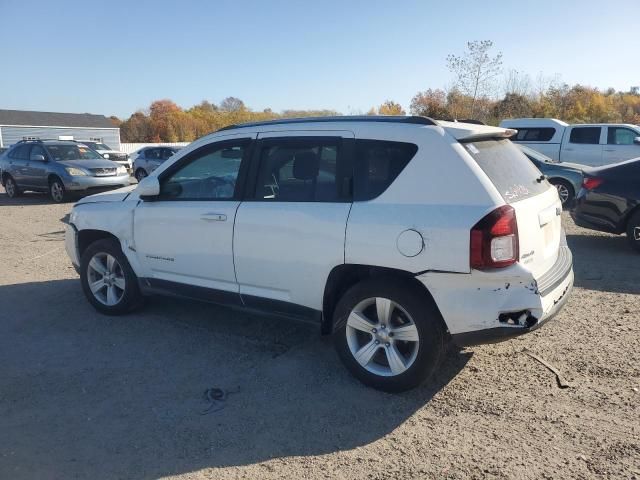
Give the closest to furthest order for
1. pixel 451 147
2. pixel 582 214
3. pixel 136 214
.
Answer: pixel 451 147 → pixel 136 214 → pixel 582 214

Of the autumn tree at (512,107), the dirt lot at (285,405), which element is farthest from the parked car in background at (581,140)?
the autumn tree at (512,107)

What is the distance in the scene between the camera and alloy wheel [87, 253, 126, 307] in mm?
5312

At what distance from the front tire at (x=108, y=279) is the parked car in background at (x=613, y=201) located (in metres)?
6.44

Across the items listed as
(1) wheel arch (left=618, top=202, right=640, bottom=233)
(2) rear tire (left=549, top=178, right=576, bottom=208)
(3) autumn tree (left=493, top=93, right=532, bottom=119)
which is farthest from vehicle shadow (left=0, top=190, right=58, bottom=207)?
(3) autumn tree (left=493, top=93, right=532, bottom=119)

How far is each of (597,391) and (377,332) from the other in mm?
1581

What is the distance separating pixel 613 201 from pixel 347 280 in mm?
5549

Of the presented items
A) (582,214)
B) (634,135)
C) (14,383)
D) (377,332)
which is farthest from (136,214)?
(634,135)

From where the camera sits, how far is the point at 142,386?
391 centimetres

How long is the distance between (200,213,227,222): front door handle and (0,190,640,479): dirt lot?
1117 mm

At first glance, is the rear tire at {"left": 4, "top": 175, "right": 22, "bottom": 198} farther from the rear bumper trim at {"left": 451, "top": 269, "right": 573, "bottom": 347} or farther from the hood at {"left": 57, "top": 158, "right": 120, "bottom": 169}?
the rear bumper trim at {"left": 451, "top": 269, "right": 573, "bottom": 347}

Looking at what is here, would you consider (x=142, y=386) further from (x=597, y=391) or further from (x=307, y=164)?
(x=597, y=391)

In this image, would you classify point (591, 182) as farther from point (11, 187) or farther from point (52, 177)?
point (11, 187)

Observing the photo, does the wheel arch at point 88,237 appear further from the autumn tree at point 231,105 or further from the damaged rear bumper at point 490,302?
the autumn tree at point 231,105

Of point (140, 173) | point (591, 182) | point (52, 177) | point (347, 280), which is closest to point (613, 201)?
point (591, 182)
